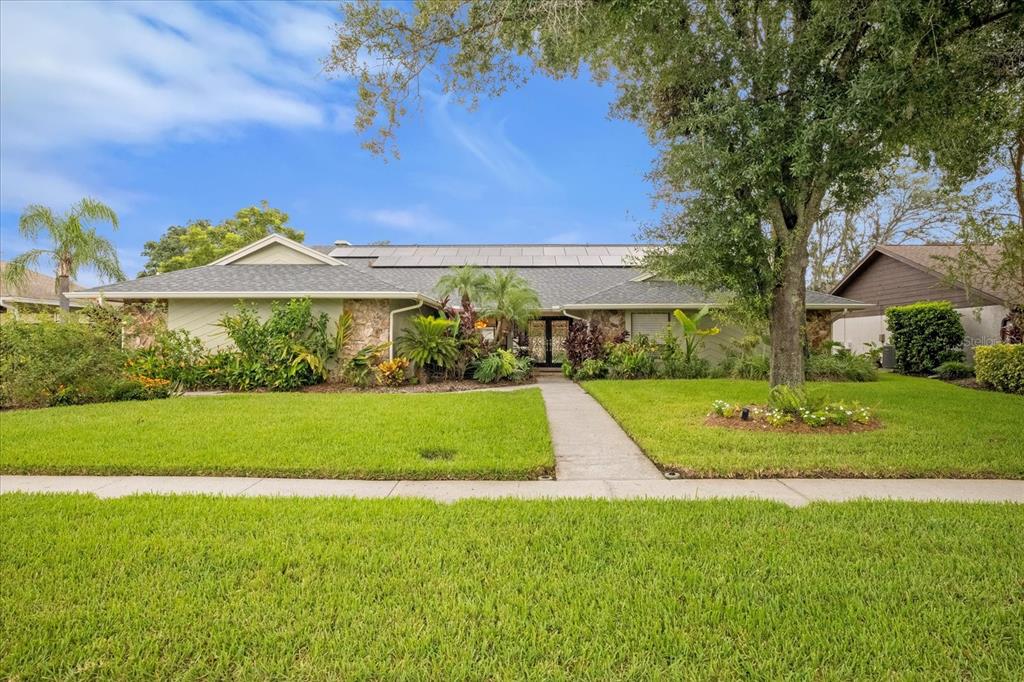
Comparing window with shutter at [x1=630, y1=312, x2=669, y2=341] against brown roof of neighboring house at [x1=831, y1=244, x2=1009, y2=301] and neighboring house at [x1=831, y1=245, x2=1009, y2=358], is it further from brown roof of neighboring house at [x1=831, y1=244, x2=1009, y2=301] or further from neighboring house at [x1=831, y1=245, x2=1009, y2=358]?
brown roof of neighboring house at [x1=831, y1=244, x2=1009, y2=301]

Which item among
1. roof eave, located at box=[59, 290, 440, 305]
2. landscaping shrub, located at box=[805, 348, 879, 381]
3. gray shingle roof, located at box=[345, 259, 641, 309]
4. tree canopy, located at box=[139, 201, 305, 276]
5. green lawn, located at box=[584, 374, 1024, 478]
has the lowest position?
green lawn, located at box=[584, 374, 1024, 478]

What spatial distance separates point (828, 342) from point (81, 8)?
19503mm

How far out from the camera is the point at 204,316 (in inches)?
571

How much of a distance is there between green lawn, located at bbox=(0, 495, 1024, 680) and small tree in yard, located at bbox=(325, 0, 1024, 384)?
16.1 feet

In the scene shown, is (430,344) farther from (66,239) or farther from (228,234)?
(228,234)

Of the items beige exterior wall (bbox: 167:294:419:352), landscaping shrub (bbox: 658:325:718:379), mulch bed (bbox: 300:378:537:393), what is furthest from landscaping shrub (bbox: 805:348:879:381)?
beige exterior wall (bbox: 167:294:419:352)

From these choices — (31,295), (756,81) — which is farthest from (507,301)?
(31,295)

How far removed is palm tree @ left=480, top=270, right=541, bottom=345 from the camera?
51.2ft

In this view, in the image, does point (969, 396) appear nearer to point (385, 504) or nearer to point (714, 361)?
point (714, 361)

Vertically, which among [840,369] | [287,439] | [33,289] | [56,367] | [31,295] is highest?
[33,289]

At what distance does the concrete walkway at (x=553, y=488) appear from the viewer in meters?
4.86

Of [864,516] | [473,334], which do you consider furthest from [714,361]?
[864,516]

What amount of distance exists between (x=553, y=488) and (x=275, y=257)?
1433cm

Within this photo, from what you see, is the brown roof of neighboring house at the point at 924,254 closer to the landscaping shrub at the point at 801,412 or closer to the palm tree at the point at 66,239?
the landscaping shrub at the point at 801,412
